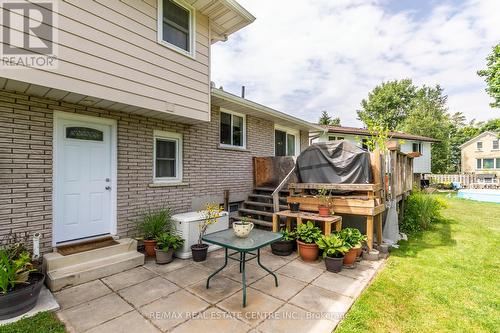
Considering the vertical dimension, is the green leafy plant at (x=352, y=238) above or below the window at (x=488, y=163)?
below

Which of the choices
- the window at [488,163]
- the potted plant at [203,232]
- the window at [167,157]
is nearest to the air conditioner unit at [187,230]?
the potted plant at [203,232]

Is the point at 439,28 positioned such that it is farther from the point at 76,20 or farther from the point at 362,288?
the point at 76,20

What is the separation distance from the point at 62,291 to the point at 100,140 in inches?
104

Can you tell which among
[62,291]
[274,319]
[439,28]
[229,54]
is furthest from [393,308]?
[439,28]

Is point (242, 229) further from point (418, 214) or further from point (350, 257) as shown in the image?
point (418, 214)

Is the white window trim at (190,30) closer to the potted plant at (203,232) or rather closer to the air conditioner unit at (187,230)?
the potted plant at (203,232)

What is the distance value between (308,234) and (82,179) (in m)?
4.47

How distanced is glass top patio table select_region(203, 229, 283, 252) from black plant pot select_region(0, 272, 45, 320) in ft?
6.80

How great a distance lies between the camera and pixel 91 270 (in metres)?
3.76

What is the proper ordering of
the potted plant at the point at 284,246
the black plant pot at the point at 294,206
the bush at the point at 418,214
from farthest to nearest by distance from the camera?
the bush at the point at 418,214 < the black plant pot at the point at 294,206 < the potted plant at the point at 284,246

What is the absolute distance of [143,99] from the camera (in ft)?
14.0

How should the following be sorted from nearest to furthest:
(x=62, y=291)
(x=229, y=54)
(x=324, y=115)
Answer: (x=62, y=291) → (x=229, y=54) → (x=324, y=115)

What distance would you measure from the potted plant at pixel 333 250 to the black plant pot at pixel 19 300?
Result: 13.7 ft

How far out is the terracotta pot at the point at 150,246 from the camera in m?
4.75
